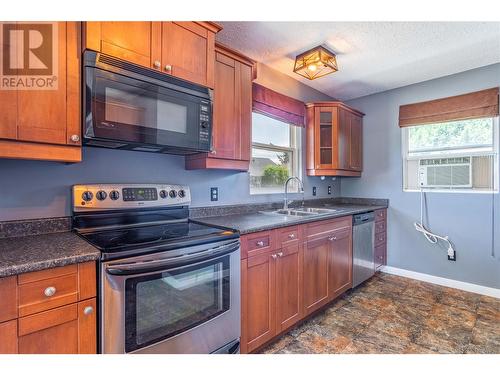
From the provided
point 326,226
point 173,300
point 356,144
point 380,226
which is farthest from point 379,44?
point 173,300

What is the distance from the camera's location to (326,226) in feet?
7.72

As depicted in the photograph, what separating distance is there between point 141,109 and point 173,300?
106 cm

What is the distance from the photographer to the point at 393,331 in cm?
208

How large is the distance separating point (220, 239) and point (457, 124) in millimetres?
3137

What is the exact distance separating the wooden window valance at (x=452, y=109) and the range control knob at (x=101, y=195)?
3.44 m

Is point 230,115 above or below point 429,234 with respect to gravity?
above

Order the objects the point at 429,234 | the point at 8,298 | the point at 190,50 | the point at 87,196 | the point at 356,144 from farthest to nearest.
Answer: the point at 356,144
the point at 429,234
the point at 190,50
the point at 87,196
the point at 8,298

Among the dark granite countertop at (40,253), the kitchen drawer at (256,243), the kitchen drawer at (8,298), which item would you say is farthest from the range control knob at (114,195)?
the kitchen drawer at (256,243)

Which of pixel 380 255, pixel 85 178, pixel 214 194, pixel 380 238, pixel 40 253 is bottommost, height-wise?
pixel 380 255

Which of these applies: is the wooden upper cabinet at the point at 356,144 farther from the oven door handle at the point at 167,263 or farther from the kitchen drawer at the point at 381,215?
the oven door handle at the point at 167,263

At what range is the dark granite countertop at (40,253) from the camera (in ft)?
3.10

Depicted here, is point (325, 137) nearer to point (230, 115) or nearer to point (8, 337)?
point (230, 115)
